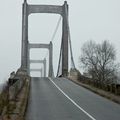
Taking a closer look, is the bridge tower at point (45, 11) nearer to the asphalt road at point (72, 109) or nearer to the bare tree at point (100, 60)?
the bare tree at point (100, 60)

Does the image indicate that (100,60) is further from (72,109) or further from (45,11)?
(72,109)

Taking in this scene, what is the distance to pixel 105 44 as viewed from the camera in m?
104

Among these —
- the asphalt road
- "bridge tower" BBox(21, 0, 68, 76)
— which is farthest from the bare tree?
the asphalt road

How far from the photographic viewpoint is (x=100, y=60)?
96.3 m

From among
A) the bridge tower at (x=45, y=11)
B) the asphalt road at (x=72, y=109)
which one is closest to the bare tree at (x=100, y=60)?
the bridge tower at (x=45, y=11)

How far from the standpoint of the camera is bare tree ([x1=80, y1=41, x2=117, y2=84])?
88.5 metres

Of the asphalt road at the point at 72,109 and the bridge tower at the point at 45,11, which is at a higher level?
the bridge tower at the point at 45,11

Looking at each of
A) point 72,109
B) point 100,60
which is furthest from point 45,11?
point 72,109

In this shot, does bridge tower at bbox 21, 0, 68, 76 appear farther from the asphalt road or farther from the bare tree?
the asphalt road

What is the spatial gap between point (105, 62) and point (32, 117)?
2876 inches

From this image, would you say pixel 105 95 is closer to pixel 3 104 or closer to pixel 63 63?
pixel 3 104

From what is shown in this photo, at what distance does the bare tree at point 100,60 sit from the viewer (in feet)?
290

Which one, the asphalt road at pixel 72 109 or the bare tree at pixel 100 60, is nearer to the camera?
the asphalt road at pixel 72 109

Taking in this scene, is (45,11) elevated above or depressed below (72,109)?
above
